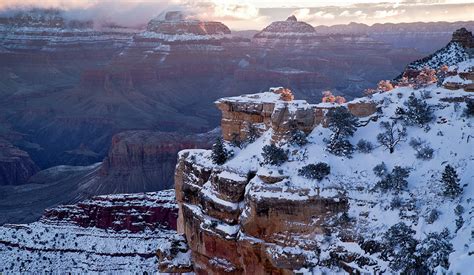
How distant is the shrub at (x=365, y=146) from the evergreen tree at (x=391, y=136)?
41cm

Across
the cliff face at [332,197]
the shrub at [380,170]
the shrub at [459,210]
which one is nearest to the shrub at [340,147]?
the cliff face at [332,197]

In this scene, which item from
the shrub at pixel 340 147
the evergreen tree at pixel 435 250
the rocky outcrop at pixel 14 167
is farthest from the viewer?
the rocky outcrop at pixel 14 167

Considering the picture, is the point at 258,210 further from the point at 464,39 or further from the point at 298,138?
the point at 464,39

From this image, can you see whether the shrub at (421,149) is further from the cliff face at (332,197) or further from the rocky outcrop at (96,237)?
the rocky outcrop at (96,237)

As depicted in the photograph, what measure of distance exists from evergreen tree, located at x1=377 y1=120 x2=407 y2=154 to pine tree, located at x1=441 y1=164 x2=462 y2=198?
339 cm

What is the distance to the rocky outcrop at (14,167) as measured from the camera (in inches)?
4764

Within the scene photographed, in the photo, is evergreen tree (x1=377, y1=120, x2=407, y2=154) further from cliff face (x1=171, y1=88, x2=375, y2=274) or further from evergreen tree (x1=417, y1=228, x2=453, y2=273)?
evergreen tree (x1=417, y1=228, x2=453, y2=273)

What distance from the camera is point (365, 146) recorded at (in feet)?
81.8

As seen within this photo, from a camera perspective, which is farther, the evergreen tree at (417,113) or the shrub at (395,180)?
the evergreen tree at (417,113)

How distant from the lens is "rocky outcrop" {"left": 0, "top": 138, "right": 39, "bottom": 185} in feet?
397

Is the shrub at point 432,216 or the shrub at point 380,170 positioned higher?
the shrub at point 380,170

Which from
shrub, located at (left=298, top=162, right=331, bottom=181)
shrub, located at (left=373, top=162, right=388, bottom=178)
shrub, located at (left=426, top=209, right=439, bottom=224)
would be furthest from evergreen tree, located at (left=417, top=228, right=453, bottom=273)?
shrub, located at (left=298, top=162, right=331, bottom=181)

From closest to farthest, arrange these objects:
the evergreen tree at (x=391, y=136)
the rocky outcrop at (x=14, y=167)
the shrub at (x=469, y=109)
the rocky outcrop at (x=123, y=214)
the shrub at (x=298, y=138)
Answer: the shrub at (x=469, y=109), the evergreen tree at (x=391, y=136), the shrub at (x=298, y=138), the rocky outcrop at (x=123, y=214), the rocky outcrop at (x=14, y=167)

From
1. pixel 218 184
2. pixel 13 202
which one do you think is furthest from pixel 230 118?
pixel 13 202
